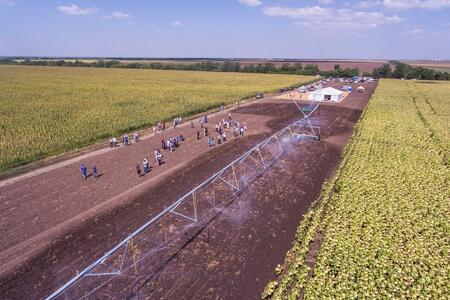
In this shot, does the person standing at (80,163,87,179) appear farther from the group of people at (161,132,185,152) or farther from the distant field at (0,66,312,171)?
the group of people at (161,132,185,152)

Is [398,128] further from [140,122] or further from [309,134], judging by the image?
[140,122]

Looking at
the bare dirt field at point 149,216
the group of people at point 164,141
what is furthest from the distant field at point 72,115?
the bare dirt field at point 149,216

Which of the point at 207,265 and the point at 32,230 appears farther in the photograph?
the point at 32,230

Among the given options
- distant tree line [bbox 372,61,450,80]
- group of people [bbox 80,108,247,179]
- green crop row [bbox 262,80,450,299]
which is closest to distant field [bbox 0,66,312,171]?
group of people [bbox 80,108,247,179]

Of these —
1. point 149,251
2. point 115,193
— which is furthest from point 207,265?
point 115,193

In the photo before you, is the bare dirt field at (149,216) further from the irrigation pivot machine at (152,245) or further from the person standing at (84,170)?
the person standing at (84,170)

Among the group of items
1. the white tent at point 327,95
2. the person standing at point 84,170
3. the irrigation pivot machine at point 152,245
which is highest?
the white tent at point 327,95
